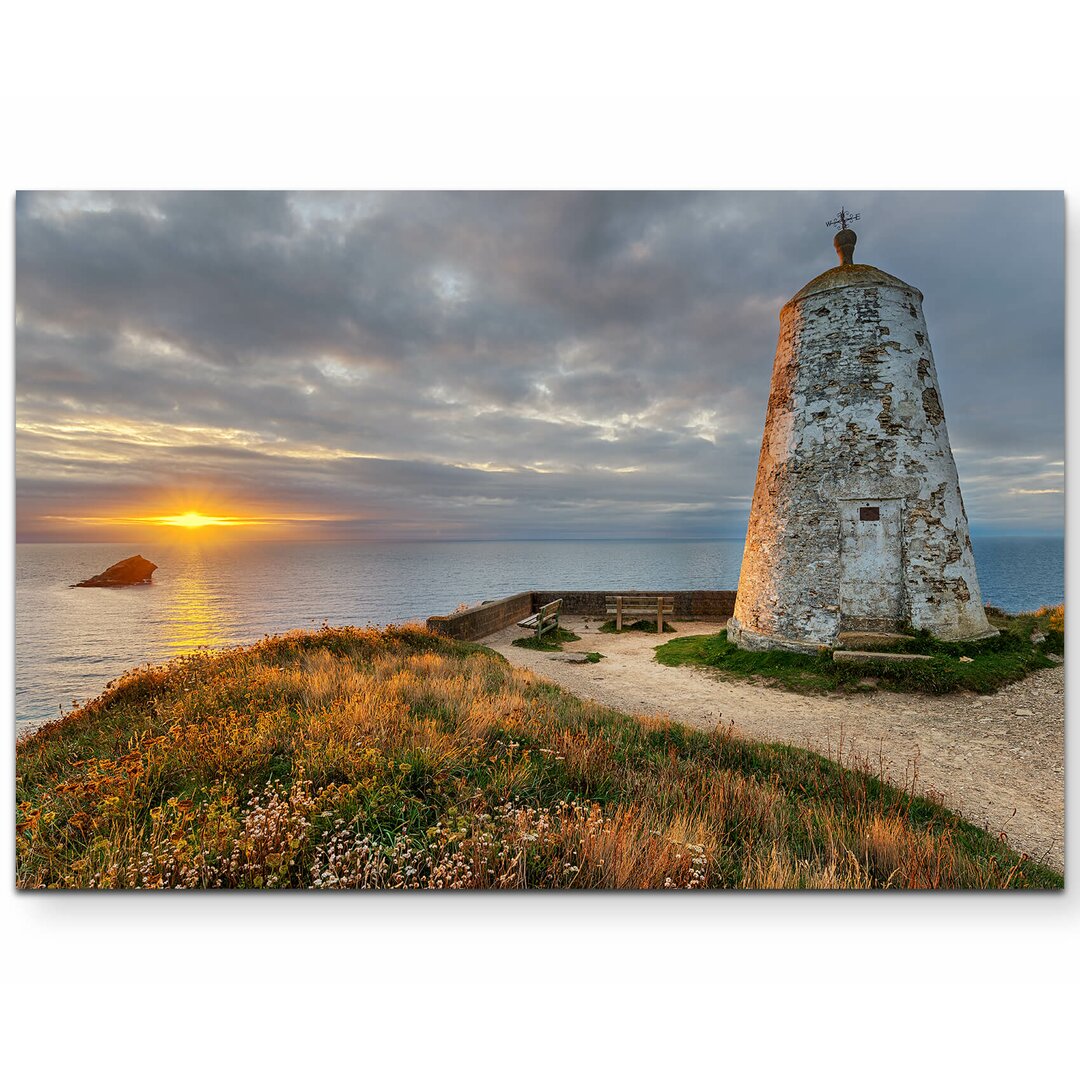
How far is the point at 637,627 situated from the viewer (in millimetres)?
14547

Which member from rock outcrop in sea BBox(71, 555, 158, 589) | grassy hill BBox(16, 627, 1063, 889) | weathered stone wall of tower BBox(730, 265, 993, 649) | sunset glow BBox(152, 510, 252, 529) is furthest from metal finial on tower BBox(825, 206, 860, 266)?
rock outcrop in sea BBox(71, 555, 158, 589)

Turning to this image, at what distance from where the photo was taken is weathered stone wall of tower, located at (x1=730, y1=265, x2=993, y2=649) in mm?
8383

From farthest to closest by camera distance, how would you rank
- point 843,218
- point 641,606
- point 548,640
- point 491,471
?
point 641,606 < point 548,640 < point 491,471 < point 843,218

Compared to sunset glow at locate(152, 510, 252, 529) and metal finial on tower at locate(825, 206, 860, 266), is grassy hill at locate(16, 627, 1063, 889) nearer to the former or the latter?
sunset glow at locate(152, 510, 252, 529)

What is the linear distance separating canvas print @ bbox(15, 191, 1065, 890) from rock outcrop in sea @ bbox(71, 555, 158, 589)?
145 millimetres

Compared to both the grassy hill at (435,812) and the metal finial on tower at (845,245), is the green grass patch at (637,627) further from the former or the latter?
the grassy hill at (435,812)

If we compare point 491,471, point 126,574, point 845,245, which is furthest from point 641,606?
point 126,574

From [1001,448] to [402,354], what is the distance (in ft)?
23.3

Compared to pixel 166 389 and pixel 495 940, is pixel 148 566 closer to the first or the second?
pixel 166 389

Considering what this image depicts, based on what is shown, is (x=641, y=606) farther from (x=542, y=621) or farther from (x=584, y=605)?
(x=542, y=621)

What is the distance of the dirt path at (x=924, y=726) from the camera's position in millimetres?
4180

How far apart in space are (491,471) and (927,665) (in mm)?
8060
